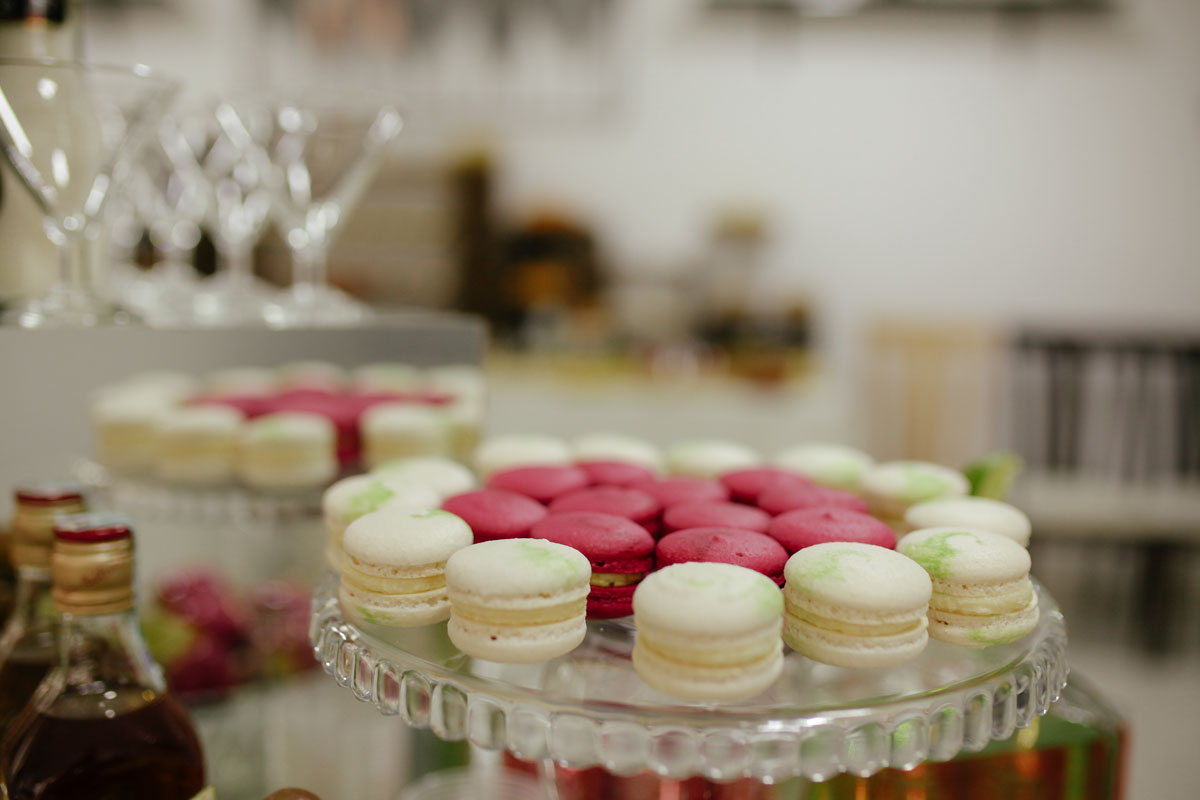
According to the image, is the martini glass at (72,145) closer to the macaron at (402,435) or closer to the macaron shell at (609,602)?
the macaron at (402,435)

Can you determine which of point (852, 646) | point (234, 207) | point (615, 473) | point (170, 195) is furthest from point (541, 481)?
point (170, 195)

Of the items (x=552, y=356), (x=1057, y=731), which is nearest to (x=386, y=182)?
(x=552, y=356)

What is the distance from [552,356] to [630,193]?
1.02 m

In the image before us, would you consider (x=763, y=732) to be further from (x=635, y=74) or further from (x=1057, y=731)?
(x=635, y=74)

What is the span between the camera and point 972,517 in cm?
63

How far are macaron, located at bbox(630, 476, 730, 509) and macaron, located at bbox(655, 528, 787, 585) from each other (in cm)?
9

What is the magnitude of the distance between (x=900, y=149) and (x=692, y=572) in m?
3.65

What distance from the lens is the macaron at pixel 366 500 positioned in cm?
65

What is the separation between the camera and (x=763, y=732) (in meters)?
0.45

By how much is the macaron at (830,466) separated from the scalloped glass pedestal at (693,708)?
0.24 m

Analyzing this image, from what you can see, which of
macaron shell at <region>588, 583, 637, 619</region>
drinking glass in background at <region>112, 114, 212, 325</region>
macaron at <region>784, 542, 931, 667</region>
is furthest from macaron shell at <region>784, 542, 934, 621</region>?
drinking glass in background at <region>112, 114, 212, 325</region>

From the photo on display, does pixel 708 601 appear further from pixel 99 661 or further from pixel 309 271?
pixel 309 271

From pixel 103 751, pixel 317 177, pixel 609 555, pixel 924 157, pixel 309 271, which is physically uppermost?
pixel 924 157

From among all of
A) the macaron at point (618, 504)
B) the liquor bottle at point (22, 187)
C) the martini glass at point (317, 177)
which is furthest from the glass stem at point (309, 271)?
the macaron at point (618, 504)
